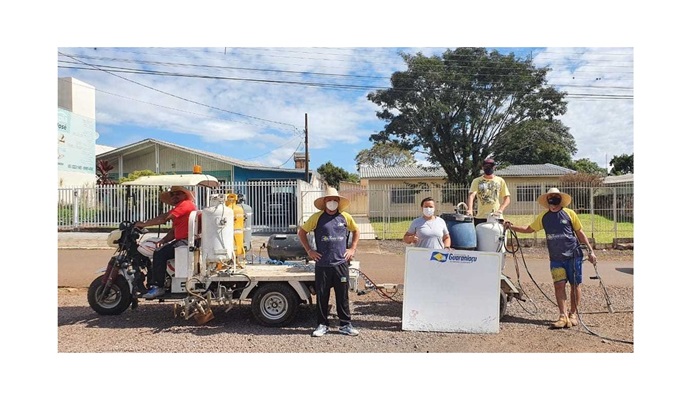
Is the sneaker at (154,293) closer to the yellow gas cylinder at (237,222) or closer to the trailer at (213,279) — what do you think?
the trailer at (213,279)

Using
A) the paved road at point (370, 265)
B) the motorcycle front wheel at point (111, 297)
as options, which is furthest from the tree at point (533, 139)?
the motorcycle front wheel at point (111, 297)

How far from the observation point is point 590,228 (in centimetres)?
1412

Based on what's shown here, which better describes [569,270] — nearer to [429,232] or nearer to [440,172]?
[429,232]

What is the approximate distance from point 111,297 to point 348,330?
10.7 ft

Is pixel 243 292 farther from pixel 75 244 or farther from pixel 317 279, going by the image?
pixel 75 244

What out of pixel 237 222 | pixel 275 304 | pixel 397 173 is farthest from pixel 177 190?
pixel 397 173

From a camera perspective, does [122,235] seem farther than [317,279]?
Yes

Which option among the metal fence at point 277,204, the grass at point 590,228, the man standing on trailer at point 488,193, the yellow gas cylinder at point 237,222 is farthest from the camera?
the metal fence at point 277,204

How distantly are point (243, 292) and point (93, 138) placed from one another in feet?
66.2

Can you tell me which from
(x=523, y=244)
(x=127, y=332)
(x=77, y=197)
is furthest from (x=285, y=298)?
(x=77, y=197)

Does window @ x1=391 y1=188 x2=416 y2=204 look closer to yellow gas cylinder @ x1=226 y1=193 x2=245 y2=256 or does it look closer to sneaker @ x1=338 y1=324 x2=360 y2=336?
yellow gas cylinder @ x1=226 y1=193 x2=245 y2=256

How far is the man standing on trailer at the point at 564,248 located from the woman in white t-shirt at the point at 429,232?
1299 millimetres

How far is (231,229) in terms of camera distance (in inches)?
220

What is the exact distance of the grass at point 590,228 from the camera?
13.4 m
